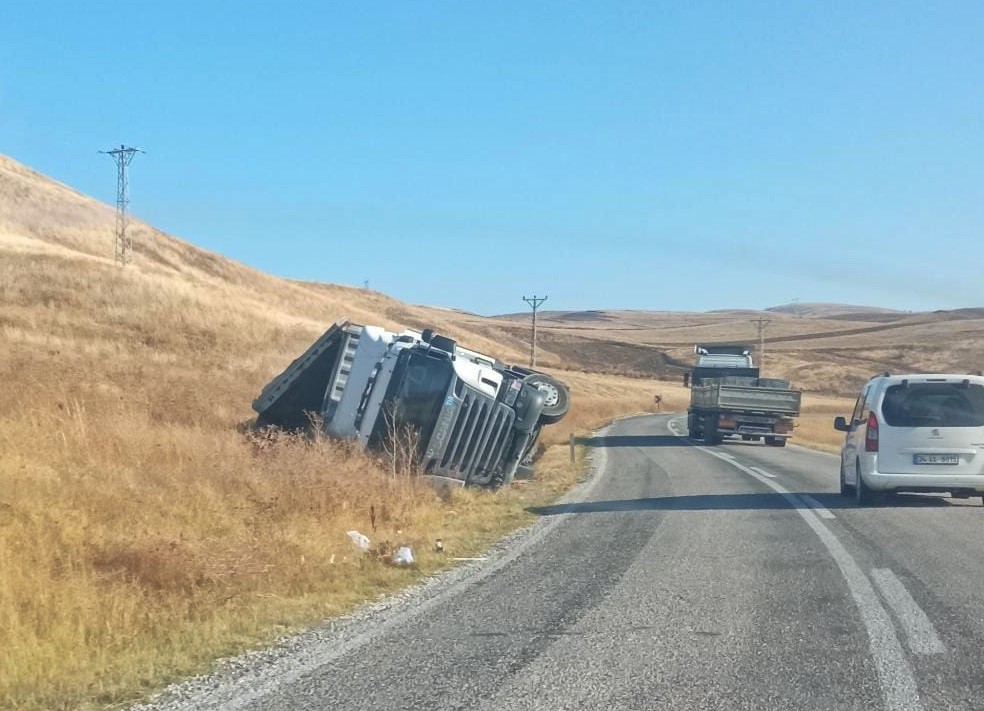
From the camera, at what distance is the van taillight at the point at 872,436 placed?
567 inches

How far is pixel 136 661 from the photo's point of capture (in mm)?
6184

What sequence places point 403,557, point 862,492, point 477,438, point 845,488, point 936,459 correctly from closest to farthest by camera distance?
1. point 403,557
2. point 936,459
3. point 862,492
4. point 477,438
5. point 845,488

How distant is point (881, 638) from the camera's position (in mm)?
6688

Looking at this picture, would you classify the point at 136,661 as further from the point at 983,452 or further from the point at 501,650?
the point at 983,452

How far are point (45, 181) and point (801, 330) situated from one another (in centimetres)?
11548

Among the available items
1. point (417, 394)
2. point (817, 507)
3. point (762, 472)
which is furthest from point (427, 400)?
point (762, 472)

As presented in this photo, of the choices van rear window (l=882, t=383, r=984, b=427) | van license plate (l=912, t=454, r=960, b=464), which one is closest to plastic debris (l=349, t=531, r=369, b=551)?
van rear window (l=882, t=383, r=984, b=427)

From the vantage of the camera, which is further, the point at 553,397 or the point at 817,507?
the point at 553,397

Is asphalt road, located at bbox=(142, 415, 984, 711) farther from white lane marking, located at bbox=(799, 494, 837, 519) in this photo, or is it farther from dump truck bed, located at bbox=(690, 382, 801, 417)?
dump truck bed, located at bbox=(690, 382, 801, 417)

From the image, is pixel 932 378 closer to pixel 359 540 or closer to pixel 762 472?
pixel 762 472

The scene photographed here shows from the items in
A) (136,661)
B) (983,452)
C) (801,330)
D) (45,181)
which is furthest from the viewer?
(801,330)

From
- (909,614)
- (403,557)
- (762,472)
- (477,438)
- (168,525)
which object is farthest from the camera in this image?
(762,472)

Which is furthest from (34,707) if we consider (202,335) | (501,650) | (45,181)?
(45,181)

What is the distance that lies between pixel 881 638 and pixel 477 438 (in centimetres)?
931
